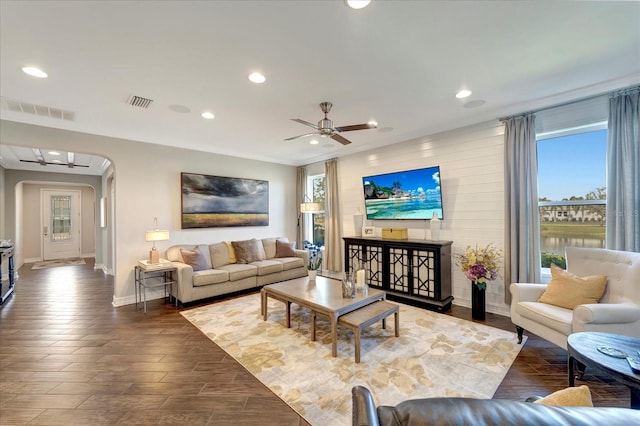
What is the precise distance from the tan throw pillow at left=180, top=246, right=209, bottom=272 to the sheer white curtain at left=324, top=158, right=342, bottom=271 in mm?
2587

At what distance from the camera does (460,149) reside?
4.28 metres

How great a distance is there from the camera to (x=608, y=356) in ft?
5.64

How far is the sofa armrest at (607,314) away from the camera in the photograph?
2322 millimetres

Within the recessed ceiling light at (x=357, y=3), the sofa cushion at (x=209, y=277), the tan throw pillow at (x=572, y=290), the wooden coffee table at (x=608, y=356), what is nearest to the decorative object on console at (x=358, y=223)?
the sofa cushion at (x=209, y=277)

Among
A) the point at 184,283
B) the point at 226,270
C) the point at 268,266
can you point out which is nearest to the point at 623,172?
the point at 268,266

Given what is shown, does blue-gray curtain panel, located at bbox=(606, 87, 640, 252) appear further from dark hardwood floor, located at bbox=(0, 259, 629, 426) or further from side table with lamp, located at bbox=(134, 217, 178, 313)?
side table with lamp, located at bbox=(134, 217, 178, 313)

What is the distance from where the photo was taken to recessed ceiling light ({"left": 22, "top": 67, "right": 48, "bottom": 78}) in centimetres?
260

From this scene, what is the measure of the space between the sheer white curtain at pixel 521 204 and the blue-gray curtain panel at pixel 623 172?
2.18 ft

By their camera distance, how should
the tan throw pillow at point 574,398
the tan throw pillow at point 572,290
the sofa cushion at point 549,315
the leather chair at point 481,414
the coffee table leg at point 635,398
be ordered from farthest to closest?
the tan throw pillow at point 572,290
the sofa cushion at point 549,315
the coffee table leg at point 635,398
the tan throw pillow at point 574,398
the leather chair at point 481,414

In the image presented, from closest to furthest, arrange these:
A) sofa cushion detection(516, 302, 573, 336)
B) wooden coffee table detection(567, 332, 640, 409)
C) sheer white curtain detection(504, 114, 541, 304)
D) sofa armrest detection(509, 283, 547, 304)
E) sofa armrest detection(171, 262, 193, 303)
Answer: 1. wooden coffee table detection(567, 332, 640, 409)
2. sofa cushion detection(516, 302, 573, 336)
3. sofa armrest detection(509, 283, 547, 304)
4. sheer white curtain detection(504, 114, 541, 304)
5. sofa armrest detection(171, 262, 193, 303)

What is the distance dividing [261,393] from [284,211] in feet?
16.3

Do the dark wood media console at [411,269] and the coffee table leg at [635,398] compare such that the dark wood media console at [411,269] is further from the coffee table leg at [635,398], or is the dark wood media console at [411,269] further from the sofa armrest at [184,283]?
the sofa armrest at [184,283]

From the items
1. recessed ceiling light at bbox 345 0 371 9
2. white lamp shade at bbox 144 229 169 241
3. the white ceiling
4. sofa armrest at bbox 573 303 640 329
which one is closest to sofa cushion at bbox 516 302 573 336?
sofa armrest at bbox 573 303 640 329

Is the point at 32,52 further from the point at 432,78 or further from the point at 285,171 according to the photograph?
the point at 285,171
